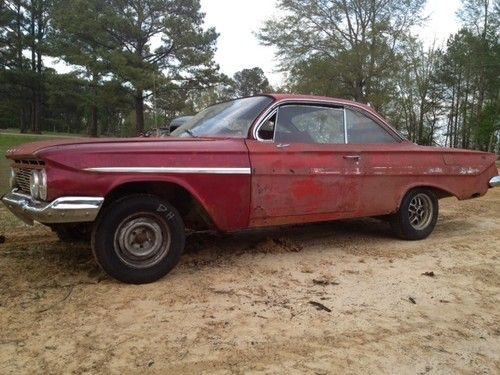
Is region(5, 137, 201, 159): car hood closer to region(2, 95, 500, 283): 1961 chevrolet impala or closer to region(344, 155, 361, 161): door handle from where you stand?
region(2, 95, 500, 283): 1961 chevrolet impala

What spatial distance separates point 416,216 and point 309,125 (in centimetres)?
188

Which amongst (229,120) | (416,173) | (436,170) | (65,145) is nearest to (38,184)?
(65,145)

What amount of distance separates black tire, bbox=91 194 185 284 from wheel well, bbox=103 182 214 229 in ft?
0.38

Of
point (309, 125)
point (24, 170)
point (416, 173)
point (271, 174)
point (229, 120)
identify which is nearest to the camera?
point (24, 170)

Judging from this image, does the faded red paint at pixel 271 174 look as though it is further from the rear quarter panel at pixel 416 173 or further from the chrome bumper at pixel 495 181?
the chrome bumper at pixel 495 181

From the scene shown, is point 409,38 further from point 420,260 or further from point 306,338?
point 306,338

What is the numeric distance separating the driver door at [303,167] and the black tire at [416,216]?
0.80 m

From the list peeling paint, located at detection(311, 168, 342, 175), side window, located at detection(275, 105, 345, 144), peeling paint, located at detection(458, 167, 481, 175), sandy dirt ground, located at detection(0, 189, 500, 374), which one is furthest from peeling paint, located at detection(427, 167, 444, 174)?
peeling paint, located at detection(311, 168, 342, 175)

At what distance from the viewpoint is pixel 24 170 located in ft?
13.4

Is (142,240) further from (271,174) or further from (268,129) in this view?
(268,129)

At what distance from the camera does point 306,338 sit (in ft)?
9.91

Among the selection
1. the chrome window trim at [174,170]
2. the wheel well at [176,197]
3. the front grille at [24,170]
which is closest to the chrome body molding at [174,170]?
the chrome window trim at [174,170]

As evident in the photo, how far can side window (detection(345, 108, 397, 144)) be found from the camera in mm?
5242

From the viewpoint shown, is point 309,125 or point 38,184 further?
point 309,125
